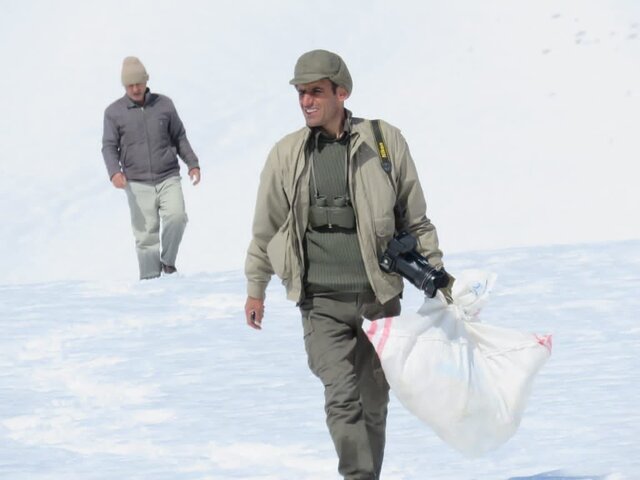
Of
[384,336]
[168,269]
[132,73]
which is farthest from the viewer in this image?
[168,269]

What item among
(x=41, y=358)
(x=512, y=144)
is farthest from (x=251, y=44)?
(x=41, y=358)

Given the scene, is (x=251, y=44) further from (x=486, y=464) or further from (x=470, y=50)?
(x=486, y=464)

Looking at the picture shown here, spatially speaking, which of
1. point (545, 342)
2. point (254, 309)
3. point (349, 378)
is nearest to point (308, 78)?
point (254, 309)

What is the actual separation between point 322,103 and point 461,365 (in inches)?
38.7

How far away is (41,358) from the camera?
10.3 meters

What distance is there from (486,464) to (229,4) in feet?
59.2

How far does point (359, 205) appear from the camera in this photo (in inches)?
234

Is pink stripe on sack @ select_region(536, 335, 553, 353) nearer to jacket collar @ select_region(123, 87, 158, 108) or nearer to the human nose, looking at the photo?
the human nose

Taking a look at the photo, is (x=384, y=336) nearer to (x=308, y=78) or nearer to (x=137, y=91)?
(x=308, y=78)

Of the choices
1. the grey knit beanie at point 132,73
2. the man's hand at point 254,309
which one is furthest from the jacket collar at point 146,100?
the man's hand at point 254,309

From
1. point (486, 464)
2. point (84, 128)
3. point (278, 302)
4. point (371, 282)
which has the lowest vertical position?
point (84, 128)

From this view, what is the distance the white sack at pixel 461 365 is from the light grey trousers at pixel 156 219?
22.9 feet

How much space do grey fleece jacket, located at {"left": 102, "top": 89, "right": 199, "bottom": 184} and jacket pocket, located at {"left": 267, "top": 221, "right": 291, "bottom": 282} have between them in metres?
6.77

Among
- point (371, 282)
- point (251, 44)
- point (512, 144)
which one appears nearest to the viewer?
point (371, 282)
